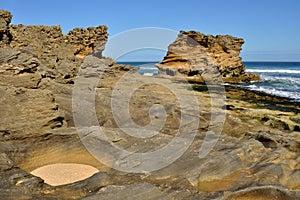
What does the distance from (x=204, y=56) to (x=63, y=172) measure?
34.9m

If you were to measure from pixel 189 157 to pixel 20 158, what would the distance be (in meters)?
3.26

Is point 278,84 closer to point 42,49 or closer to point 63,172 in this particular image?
point 42,49

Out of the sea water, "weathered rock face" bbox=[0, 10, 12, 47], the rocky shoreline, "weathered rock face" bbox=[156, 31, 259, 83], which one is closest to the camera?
the rocky shoreline

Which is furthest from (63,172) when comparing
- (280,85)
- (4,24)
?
(280,85)

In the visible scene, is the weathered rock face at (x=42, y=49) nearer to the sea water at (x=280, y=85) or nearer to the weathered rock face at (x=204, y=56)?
the weathered rock face at (x=204, y=56)

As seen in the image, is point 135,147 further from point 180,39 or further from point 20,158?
point 180,39

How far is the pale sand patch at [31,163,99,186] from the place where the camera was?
5099 millimetres

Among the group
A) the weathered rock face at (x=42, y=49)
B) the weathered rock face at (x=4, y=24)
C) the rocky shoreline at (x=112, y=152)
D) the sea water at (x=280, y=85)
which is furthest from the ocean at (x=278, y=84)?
the weathered rock face at (x=4, y=24)

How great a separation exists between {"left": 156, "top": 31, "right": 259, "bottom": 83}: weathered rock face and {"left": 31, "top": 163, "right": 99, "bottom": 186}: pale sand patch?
103 feet

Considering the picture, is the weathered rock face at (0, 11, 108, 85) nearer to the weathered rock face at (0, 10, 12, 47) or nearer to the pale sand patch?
the weathered rock face at (0, 10, 12, 47)

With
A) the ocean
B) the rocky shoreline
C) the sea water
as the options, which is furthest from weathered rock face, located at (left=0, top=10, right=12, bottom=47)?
the sea water

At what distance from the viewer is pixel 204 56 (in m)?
38.5

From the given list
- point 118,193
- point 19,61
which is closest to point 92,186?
point 118,193

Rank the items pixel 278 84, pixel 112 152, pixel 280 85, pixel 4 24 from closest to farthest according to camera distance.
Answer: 1. pixel 112 152
2. pixel 4 24
3. pixel 280 85
4. pixel 278 84
